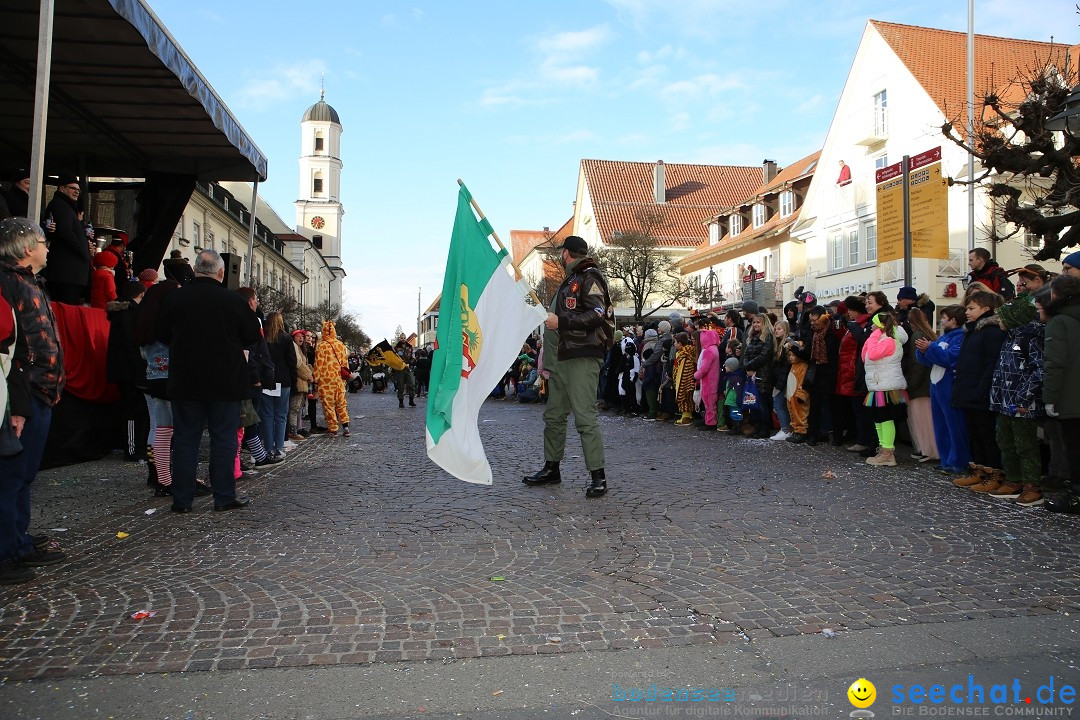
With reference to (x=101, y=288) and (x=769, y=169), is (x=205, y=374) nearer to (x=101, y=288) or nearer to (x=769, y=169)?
(x=101, y=288)

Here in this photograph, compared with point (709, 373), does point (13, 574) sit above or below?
below

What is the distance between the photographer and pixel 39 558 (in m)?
4.94

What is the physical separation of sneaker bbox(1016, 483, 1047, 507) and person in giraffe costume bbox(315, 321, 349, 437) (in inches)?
374

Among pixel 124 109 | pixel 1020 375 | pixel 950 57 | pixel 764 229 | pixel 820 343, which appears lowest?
pixel 1020 375

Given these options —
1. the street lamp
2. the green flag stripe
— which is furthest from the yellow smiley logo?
the street lamp

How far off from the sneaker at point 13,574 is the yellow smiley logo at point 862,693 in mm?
4252

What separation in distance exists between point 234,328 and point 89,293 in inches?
194

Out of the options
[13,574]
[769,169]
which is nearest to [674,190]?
[769,169]

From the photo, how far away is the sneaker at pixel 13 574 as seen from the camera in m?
4.56

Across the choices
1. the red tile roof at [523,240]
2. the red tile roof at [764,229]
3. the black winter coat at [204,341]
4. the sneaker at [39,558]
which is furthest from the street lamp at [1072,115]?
the red tile roof at [523,240]

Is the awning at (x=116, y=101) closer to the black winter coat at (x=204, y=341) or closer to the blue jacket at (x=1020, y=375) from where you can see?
the black winter coat at (x=204, y=341)

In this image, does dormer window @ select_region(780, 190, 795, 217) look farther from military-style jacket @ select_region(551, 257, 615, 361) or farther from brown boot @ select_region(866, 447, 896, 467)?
military-style jacket @ select_region(551, 257, 615, 361)

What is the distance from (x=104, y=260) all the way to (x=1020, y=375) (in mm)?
10151

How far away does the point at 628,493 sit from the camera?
7277 mm
